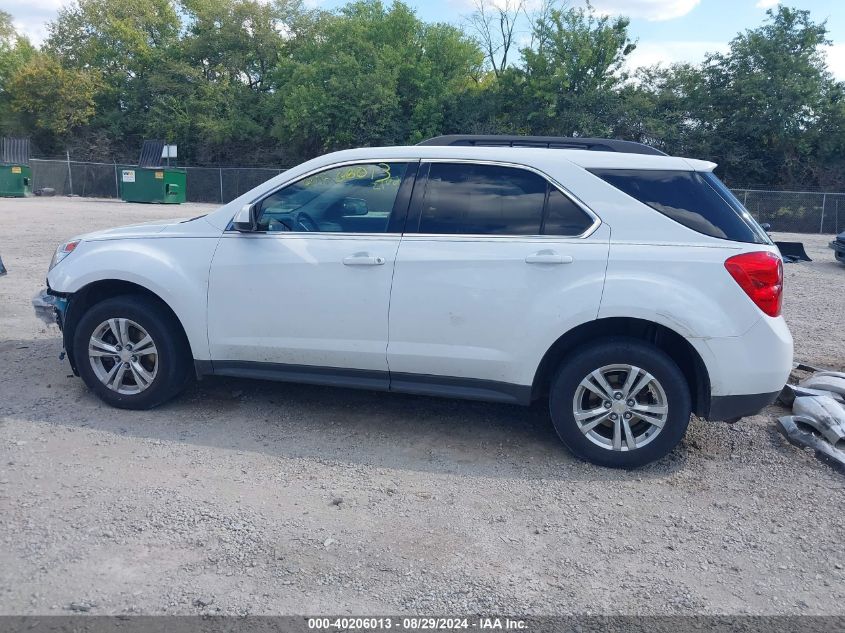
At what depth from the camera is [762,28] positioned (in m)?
31.4

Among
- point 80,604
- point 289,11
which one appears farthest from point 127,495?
point 289,11

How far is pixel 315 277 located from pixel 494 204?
123cm

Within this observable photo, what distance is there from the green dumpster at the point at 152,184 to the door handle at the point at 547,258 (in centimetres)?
2937

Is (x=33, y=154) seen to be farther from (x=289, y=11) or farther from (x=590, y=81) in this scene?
(x=590, y=81)

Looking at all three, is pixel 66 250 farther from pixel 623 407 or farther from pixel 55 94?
pixel 55 94

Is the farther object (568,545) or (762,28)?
(762,28)

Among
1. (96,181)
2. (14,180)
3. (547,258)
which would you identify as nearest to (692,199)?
(547,258)

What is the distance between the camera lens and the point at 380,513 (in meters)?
3.97

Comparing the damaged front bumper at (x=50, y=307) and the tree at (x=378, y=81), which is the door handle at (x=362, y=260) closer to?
the damaged front bumper at (x=50, y=307)

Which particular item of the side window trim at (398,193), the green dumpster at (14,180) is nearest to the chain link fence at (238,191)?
the green dumpster at (14,180)

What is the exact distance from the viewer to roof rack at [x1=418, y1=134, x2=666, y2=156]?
505cm

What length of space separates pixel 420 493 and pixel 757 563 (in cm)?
173

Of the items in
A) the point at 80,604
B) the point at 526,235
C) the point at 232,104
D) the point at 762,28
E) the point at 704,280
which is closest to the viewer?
the point at 80,604

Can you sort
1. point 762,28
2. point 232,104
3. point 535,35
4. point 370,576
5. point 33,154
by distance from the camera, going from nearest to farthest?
1. point 370,576
2. point 762,28
3. point 535,35
4. point 232,104
5. point 33,154
